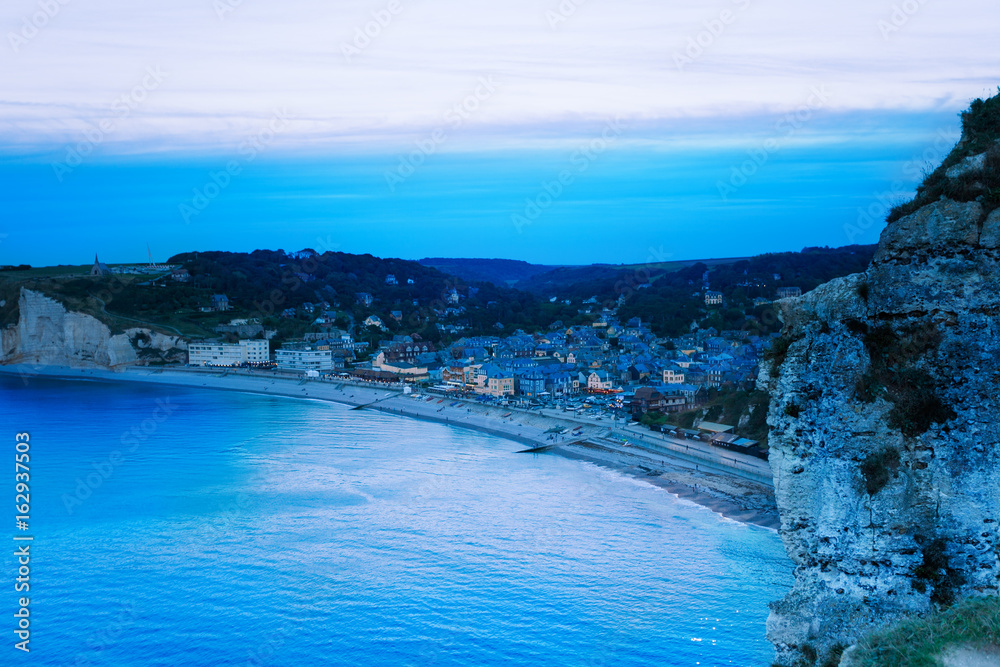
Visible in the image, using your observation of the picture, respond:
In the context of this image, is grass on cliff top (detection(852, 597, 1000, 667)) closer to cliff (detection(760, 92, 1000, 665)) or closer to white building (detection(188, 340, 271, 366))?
cliff (detection(760, 92, 1000, 665))

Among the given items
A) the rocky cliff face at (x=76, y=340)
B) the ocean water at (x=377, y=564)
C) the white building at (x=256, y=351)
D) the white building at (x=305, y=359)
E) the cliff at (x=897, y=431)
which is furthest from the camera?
the white building at (x=256, y=351)

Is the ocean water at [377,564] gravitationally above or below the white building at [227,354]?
below

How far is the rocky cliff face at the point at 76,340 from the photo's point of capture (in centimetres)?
4700

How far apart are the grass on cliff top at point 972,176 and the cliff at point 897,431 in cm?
1

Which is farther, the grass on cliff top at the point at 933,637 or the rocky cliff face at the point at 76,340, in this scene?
the rocky cliff face at the point at 76,340

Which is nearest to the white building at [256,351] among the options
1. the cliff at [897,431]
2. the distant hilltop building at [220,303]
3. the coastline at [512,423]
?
the coastline at [512,423]

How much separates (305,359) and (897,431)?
43064 millimetres

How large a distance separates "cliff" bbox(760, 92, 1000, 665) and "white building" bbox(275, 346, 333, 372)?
41213 millimetres

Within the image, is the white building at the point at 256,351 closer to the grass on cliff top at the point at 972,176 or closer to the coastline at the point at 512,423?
the coastline at the point at 512,423

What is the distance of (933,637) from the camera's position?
12.3ft

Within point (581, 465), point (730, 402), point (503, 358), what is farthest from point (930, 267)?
point (503, 358)

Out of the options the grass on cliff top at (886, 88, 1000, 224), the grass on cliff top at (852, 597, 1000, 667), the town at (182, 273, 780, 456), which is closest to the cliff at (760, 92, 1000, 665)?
the grass on cliff top at (886, 88, 1000, 224)

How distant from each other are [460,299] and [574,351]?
90.7 ft

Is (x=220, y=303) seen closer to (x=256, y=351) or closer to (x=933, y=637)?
(x=256, y=351)
